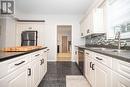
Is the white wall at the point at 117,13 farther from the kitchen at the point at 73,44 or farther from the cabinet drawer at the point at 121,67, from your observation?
the cabinet drawer at the point at 121,67

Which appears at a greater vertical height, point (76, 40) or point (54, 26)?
point (54, 26)

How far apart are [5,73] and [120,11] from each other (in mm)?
2407

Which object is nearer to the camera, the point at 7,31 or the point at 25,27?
the point at 7,31

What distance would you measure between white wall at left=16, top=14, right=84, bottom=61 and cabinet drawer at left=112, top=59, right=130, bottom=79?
20.2 ft

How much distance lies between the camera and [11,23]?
21.1 feet

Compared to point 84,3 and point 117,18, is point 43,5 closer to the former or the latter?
point 84,3

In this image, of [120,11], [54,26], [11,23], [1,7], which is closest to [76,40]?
[54,26]

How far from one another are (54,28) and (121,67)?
6467mm

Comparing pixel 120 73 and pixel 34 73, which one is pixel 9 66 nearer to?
pixel 120 73

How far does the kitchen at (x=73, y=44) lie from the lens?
1.55 metres

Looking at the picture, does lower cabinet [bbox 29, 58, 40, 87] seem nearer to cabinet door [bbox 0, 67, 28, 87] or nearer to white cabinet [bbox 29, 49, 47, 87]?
white cabinet [bbox 29, 49, 47, 87]

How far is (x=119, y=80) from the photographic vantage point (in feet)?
4.49

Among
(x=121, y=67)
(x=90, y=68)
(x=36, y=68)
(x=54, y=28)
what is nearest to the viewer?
(x=121, y=67)

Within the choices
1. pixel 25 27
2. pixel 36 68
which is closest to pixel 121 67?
pixel 36 68
